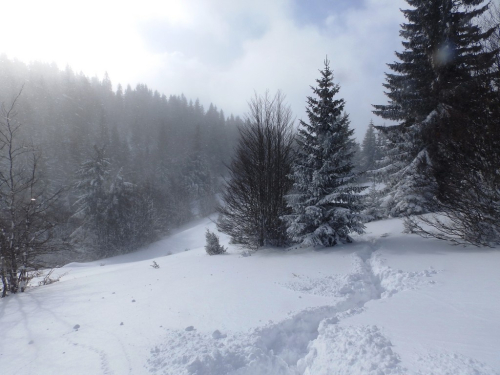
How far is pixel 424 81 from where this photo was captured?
465 inches

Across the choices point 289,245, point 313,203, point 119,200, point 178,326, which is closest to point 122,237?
point 119,200

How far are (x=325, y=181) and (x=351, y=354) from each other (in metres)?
6.56

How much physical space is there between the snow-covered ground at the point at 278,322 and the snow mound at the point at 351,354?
0.5 inches

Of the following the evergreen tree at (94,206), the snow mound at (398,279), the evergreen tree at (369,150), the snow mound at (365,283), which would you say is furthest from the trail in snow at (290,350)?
the evergreen tree at (369,150)

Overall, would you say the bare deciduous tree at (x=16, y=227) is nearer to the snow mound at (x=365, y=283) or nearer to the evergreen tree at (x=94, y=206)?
the snow mound at (x=365, y=283)

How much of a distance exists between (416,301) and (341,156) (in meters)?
5.93

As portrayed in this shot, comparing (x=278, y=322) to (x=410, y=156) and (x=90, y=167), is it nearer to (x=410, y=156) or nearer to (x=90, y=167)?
(x=410, y=156)

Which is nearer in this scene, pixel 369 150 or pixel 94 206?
pixel 94 206

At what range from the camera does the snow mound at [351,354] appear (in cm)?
270

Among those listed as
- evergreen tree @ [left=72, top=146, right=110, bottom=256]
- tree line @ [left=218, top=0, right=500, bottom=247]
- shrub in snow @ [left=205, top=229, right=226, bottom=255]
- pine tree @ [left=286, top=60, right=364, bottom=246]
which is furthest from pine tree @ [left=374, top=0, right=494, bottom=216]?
evergreen tree @ [left=72, top=146, right=110, bottom=256]

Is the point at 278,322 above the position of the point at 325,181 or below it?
below

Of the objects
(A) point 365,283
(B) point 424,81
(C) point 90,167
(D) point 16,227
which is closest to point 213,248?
(D) point 16,227

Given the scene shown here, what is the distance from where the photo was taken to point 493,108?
6.63 metres

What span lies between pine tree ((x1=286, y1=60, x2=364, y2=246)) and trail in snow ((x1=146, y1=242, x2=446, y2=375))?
4.58 meters
